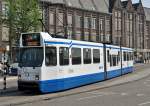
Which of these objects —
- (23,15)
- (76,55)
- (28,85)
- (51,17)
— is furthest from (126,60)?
(51,17)

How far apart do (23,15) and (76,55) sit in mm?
24626

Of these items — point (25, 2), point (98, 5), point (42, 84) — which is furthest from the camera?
point (98, 5)

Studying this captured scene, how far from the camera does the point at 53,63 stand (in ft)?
67.6

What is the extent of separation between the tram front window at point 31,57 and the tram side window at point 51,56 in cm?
29

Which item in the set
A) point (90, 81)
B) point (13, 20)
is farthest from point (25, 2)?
point (90, 81)

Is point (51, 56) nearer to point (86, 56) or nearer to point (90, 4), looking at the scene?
point (86, 56)

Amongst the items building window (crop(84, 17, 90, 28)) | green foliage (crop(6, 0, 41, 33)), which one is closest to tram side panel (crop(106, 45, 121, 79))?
green foliage (crop(6, 0, 41, 33))

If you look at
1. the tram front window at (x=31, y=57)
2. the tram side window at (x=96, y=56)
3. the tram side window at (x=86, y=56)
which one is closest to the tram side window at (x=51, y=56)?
the tram front window at (x=31, y=57)

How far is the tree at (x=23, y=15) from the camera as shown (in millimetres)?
46312

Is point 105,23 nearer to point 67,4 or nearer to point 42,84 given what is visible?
point 67,4

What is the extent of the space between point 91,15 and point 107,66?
53988 millimetres

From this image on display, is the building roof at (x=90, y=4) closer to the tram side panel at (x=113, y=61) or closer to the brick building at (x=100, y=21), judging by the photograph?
the brick building at (x=100, y=21)

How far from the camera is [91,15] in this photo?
8331 centimetres

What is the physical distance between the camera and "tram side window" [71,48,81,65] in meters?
22.8
